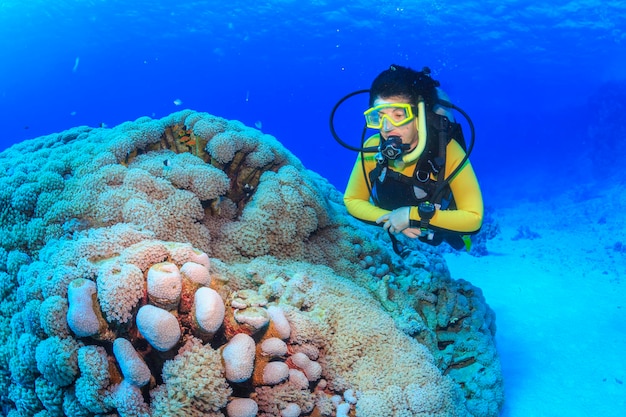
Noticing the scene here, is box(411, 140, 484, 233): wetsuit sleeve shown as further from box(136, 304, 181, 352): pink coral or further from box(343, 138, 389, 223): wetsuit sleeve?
box(136, 304, 181, 352): pink coral

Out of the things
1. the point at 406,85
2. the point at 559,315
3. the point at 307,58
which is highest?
the point at 307,58

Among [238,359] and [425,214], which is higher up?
[425,214]

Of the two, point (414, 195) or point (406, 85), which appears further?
point (414, 195)

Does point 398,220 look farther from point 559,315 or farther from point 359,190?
point 559,315

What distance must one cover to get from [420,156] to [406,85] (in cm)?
72

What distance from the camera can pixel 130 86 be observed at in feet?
258

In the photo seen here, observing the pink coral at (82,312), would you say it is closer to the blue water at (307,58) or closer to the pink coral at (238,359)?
the pink coral at (238,359)

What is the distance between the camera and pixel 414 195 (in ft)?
13.3

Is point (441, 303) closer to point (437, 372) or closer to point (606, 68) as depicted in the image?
point (437, 372)

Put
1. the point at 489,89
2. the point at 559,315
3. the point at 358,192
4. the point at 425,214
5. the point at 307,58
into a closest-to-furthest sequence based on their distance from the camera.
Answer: the point at 425,214, the point at 358,192, the point at 559,315, the point at 307,58, the point at 489,89

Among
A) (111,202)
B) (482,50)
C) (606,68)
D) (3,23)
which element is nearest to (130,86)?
(3,23)

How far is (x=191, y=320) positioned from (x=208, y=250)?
1.38 metres

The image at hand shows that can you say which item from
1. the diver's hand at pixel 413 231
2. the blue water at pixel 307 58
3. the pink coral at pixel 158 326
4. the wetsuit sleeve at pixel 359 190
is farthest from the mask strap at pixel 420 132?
the blue water at pixel 307 58

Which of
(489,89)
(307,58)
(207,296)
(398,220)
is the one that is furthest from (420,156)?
(489,89)
